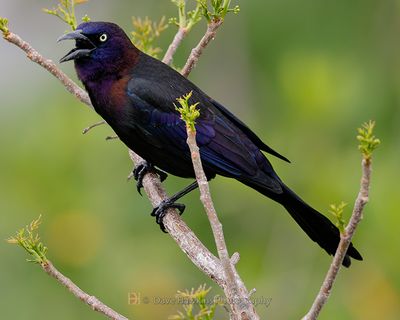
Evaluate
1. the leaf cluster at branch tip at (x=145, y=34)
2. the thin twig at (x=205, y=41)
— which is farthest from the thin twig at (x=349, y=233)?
the leaf cluster at branch tip at (x=145, y=34)

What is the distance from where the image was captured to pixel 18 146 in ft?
18.7

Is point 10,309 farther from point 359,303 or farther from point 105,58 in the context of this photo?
point 359,303

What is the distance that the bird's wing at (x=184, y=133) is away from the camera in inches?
186

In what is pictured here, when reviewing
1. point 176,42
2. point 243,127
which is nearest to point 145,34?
point 176,42

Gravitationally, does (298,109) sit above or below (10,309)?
above

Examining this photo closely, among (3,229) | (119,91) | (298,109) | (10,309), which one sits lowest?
(10,309)

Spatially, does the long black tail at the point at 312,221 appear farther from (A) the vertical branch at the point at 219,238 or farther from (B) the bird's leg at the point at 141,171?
(A) the vertical branch at the point at 219,238

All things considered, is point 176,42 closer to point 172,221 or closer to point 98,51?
point 98,51

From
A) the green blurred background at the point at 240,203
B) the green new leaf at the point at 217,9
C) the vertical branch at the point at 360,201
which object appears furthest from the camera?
the green blurred background at the point at 240,203

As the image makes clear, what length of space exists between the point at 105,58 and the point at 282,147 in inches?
52.2

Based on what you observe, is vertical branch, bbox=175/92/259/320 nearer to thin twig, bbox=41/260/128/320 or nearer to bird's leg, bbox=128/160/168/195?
thin twig, bbox=41/260/128/320

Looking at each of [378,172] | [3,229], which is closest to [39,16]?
[3,229]

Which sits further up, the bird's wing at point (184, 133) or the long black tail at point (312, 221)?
the bird's wing at point (184, 133)

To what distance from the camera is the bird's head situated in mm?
4664
